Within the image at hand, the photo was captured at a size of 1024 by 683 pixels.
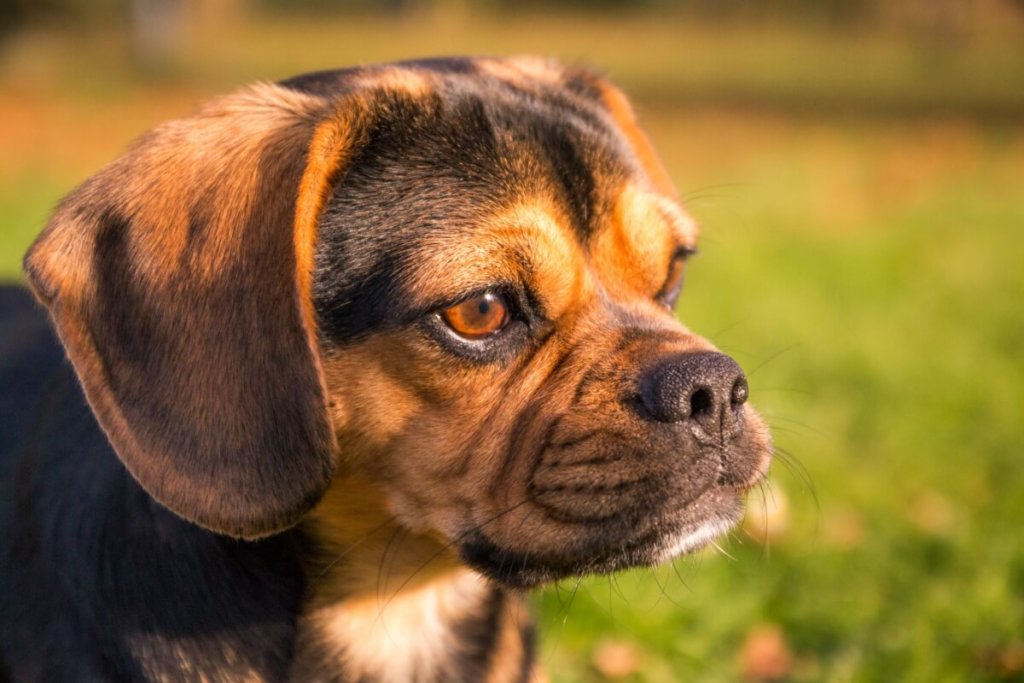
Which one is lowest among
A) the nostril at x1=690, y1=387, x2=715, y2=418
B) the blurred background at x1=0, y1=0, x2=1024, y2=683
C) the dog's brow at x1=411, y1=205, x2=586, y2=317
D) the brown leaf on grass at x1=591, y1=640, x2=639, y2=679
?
the blurred background at x1=0, y1=0, x2=1024, y2=683

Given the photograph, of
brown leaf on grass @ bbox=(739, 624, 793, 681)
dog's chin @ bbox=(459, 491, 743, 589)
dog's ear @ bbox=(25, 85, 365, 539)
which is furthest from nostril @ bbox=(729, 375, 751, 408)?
brown leaf on grass @ bbox=(739, 624, 793, 681)

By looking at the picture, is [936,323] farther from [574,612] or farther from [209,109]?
[209,109]

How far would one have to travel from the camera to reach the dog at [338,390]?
2.96 m

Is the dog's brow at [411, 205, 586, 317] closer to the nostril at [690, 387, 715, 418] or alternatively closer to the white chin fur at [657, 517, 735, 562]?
the nostril at [690, 387, 715, 418]

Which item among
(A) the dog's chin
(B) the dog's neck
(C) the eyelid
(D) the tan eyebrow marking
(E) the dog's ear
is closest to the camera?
(E) the dog's ear

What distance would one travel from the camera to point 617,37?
117 feet

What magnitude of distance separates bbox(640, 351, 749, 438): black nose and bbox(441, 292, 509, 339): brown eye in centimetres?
43

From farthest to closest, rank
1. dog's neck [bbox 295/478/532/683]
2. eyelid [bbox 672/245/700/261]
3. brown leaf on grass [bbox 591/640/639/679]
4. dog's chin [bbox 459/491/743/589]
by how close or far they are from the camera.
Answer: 1. brown leaf on grass [bbox 591/640/639/679]
2. eyelid [bbox 672/245/700/261]
3. dog's neck [bbox 295/478/532/683]
4. dog's chin [bbox 459/491/743/589]

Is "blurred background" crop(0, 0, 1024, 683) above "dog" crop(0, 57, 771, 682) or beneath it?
beneath

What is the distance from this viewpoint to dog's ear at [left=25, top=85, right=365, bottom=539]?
116 inches

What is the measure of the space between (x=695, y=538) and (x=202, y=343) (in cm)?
141

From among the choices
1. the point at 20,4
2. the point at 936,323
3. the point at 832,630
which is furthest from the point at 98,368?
the point at 20,4

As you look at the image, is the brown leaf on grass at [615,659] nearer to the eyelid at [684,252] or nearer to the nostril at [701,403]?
the eyelid at [684,252]

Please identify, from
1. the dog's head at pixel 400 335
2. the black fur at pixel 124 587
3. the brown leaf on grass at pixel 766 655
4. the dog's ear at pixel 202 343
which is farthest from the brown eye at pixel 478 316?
the brown leaf on grass at pixel 766 655
